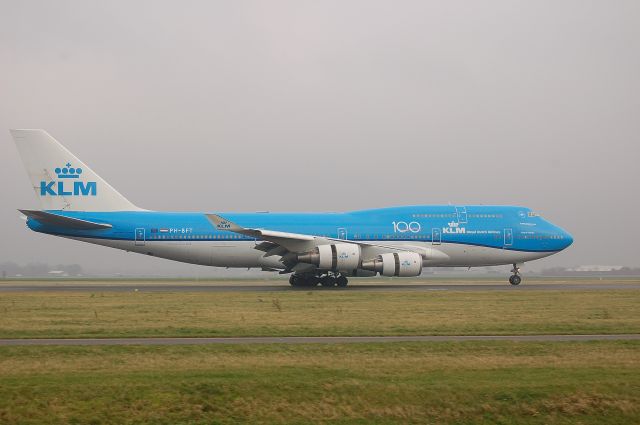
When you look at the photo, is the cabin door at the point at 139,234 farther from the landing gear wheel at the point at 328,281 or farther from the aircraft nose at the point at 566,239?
the aircraft nose at the point at 566,239

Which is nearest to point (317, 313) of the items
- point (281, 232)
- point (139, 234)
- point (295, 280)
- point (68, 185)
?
point (281, 232)

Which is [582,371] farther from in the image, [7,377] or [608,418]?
[7,377]

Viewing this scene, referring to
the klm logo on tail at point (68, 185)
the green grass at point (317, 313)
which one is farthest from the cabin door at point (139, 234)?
the green grass at point (317, 313)

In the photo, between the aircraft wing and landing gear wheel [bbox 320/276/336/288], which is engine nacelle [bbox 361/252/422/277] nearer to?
the aircraft wing

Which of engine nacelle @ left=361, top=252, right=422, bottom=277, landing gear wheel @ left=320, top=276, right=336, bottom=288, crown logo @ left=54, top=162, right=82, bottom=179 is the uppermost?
crown logo @ left=54, top=162, right=82, bottom=179

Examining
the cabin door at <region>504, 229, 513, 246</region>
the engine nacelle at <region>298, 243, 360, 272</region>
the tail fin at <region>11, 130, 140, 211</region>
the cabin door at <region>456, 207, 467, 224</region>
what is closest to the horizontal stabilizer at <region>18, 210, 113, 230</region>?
the tail fin at <region>11, 130, 140, 211</region>

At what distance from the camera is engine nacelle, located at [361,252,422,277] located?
1529 inches

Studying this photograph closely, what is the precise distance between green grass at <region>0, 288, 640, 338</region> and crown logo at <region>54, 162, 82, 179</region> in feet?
29.0

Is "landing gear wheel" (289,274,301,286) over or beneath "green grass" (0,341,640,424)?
over

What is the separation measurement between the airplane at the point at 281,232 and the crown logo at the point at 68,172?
0.06 meters

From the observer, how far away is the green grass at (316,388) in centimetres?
1162

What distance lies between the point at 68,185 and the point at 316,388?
32579mm

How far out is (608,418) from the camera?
11805 mm

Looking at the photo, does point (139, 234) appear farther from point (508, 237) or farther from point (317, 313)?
point (508, 237)
